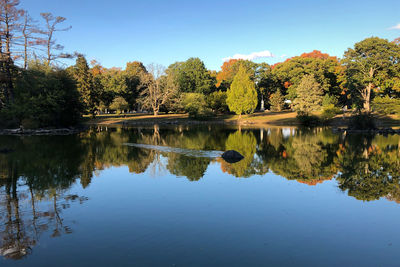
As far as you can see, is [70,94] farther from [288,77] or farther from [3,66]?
[288,77]

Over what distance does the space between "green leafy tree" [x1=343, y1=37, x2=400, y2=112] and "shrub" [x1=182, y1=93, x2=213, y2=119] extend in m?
33.1

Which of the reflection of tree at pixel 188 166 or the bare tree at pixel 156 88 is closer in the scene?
the reflection of tree at pixel 188 166

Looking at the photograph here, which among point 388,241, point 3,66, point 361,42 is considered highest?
point 361,42

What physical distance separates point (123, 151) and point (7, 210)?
48.2 ft

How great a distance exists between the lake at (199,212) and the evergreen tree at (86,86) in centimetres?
4611

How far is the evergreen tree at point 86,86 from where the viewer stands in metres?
64.5

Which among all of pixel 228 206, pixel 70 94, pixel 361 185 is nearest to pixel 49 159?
pixel 228 206

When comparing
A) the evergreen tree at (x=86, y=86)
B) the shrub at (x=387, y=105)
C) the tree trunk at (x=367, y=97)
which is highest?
the evergreen tree at (x=86, y=86)

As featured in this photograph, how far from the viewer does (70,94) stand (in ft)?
153

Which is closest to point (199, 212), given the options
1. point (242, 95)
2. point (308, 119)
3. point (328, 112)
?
point (308, 119)

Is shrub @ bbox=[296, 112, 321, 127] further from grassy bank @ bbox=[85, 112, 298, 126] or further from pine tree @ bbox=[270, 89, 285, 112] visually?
pine tree @ bbox=[270, 89, 285, 112]

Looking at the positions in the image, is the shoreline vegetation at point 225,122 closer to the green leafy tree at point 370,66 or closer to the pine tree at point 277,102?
the green leafy tree at point 370,66

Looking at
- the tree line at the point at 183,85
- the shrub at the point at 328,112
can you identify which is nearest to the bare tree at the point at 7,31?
the tree line at the point at 183,85

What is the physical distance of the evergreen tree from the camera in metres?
64.5
